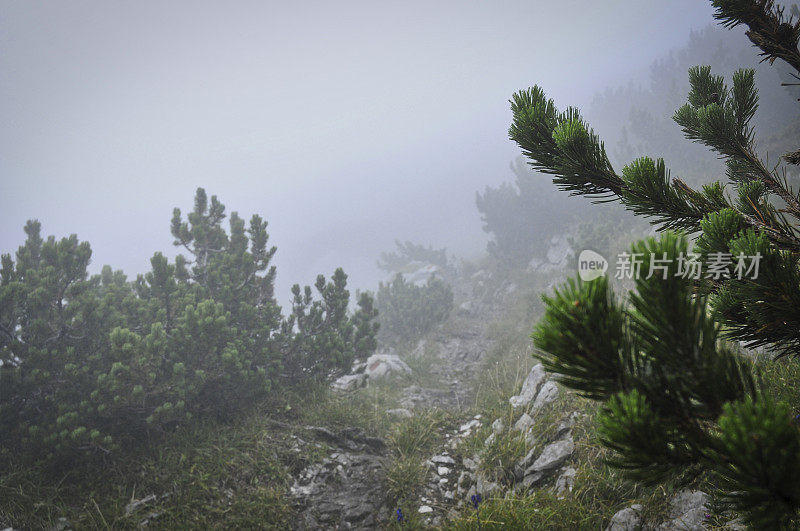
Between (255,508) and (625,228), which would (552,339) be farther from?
(625,228)

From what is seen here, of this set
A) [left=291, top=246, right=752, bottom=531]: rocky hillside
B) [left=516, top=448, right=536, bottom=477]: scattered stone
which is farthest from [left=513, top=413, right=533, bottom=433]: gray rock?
[left=516, top=448, right=536, bottom=477]: scattered stone

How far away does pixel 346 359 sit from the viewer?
24.9ft

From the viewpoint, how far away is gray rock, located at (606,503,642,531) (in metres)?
2.77

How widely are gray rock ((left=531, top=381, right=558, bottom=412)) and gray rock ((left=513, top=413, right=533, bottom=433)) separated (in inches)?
7.6

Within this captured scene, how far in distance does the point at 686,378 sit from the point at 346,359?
7.31 m

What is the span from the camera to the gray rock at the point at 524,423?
4.84 meters

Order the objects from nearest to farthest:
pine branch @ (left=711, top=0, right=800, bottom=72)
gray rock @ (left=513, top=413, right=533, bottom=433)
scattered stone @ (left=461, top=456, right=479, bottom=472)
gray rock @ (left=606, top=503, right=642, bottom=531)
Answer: pine branch @ (left=711, top=0, right=800, bottom=72) < gray rock @ (left=606, top=503, right=642, bottom=531) < scattered stone @ (left=461, top=456, right=479, bottom=472) < gray rock @ (left=513, top=413, right=533, bottom=433)

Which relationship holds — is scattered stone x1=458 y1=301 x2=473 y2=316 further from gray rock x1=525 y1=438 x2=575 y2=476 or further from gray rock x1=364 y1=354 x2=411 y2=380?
gray rock x1=525 y1=438 x2=575 y2=476

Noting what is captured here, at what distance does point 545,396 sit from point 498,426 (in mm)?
883

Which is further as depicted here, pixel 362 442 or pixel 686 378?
pixel 362 442

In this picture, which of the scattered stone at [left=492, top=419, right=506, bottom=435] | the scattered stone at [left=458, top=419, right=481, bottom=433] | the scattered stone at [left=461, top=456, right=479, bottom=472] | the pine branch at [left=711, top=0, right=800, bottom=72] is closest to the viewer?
the pine branch at [left=711, top=0, right=800, bottom=72]

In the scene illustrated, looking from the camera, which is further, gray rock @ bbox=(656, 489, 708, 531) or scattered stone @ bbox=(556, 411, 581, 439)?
scattered stone @ bbox=(556, 411, 581, 439)

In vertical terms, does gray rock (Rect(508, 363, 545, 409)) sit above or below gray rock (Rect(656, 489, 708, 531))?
above

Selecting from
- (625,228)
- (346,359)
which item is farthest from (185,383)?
(625,228)
